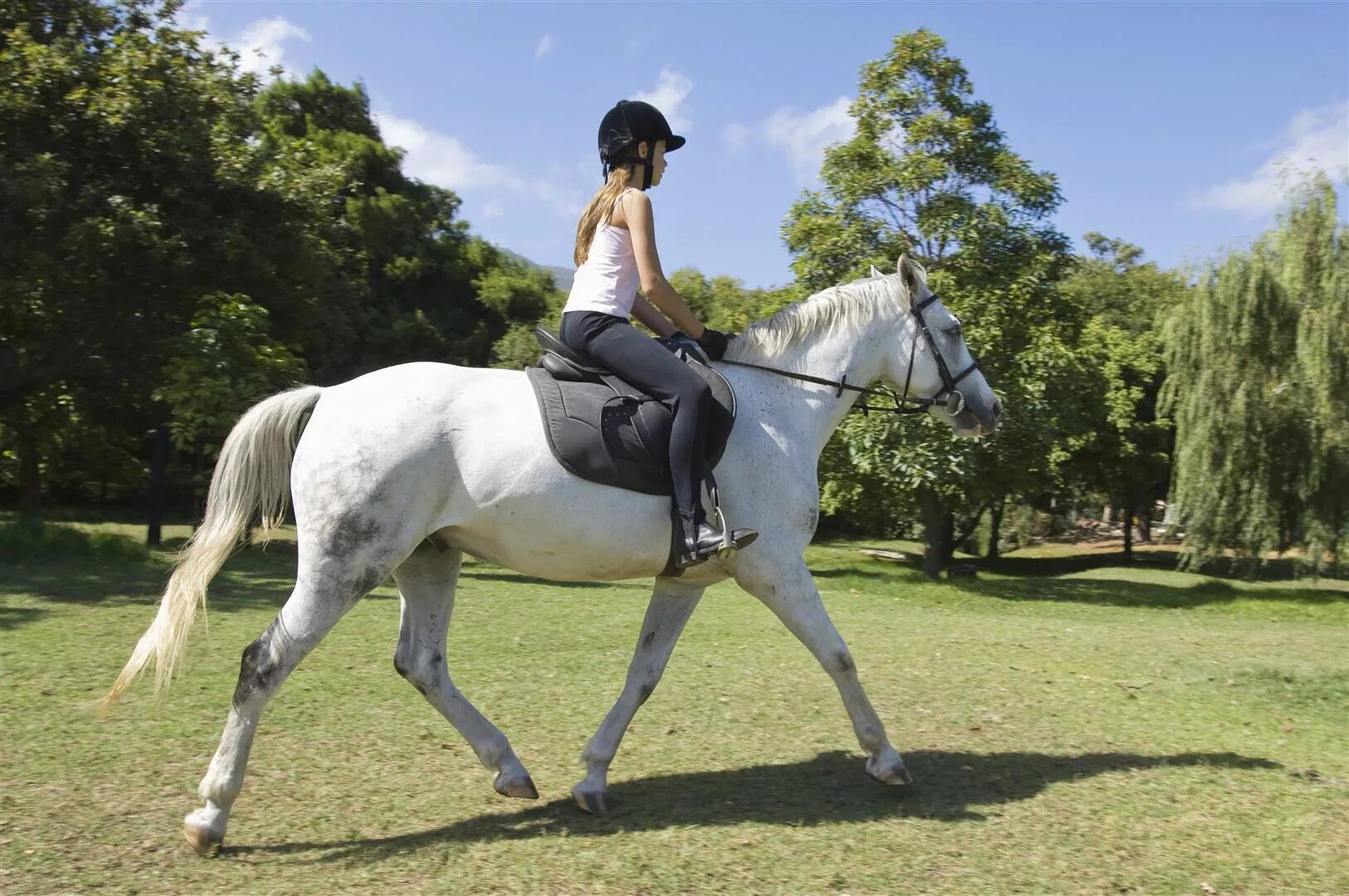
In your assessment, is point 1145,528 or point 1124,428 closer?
point 1124,428

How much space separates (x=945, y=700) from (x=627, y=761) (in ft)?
9.59

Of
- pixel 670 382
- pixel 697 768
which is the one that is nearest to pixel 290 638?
pixel 670 382

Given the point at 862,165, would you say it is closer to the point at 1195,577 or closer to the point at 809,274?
the point at 809,274

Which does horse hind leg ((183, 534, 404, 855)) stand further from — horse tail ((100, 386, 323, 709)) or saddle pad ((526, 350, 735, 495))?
saddle pad ((526, 350, 735, 495))

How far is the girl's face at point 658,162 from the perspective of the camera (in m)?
5.48

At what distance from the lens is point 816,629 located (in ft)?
17.7

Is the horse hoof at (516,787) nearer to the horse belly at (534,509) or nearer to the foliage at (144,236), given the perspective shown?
the horse belly at (534,509)

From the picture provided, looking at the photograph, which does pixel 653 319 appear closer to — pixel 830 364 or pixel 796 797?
pixel 830 364

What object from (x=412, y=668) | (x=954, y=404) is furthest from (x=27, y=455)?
(x=954, y=404)

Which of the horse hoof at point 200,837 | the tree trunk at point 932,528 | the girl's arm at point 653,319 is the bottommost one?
the horse hoof at point 200,837

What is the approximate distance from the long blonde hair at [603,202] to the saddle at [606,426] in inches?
26.2

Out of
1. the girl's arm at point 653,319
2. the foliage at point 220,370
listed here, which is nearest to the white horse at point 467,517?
the girl's arm at point 653,319

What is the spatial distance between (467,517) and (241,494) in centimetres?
114

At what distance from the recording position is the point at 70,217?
16125 millimetres
